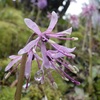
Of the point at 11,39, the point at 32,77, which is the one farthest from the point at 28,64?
the point at 11,39

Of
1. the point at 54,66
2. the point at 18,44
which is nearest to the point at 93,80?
the point at 18,44

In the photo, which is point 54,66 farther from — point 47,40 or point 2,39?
point 2,39

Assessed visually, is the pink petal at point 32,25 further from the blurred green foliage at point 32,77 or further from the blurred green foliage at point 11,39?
the blurred green foliage at point 11,39

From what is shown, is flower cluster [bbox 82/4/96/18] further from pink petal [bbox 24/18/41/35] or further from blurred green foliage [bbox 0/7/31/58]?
pink petal [bbox 24/18/41/35]

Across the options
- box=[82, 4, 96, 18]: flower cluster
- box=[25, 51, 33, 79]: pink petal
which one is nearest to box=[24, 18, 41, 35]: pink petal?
box=[25, 51, 33, 79]: pink petal

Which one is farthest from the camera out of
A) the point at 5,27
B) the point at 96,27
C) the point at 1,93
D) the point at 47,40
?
the point at 96,27

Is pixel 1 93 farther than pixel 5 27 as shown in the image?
No

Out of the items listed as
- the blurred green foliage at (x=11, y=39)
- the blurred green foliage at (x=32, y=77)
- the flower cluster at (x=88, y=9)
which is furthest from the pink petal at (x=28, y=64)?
the flower cluster at (x=88, y=9)

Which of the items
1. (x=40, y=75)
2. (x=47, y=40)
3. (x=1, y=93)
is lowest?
(x=1, y=93)

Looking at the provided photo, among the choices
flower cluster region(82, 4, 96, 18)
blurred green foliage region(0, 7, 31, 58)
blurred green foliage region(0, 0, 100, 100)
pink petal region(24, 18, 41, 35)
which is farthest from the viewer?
flower cluster region(82, 4, 96, 18)

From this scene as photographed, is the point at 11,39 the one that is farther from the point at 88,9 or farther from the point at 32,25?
the point at 32,25

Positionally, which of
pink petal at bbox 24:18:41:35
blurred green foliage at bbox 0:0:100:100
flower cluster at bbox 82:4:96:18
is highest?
pink petal at bbox 24:18:41:35
